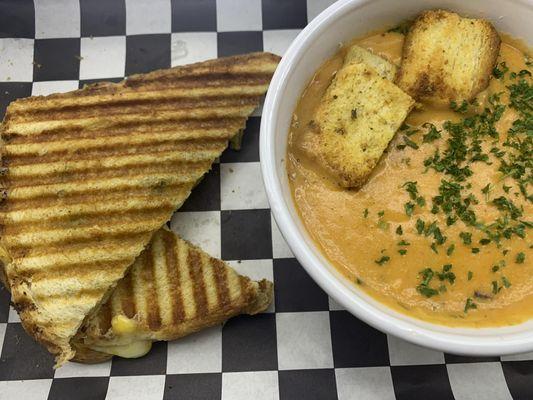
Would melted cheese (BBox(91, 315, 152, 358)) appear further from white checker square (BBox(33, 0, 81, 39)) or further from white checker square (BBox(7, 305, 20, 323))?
white checker square (BBox(33, 0, 81, 39))

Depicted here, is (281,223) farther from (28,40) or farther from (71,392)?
(28,40)

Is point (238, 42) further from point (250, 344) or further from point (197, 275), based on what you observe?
point (250, 344)

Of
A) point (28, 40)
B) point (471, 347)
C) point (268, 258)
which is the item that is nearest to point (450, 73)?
point (471, 347)

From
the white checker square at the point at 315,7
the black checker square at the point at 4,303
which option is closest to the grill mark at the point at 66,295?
the black checker square at the point at 4,303

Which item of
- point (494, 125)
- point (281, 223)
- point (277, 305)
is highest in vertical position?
point (494, 125)

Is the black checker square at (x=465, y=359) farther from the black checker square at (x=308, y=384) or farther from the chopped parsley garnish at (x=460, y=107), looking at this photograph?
Result: the chopped parsley garnish at (x=460, y=107)

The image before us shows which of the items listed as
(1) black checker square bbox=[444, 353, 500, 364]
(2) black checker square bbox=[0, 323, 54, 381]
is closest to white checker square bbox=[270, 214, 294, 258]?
(1) black checker square bbox=[444, 353, 500, 364]
